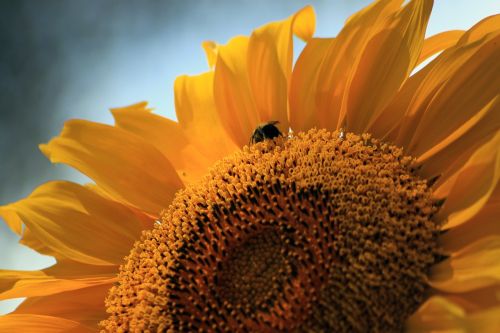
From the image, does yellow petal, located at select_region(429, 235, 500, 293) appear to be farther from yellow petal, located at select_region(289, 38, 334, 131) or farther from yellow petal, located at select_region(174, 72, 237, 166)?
yellow petal, located at select_region(174, 72, 237, 166)

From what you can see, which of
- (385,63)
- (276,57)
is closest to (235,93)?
(276,57)

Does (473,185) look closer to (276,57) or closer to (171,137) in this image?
(276,57)

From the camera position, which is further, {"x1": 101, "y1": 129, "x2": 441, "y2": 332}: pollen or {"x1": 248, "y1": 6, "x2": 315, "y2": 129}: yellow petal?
{"x1": 248, "y1": 6, "x2": 315, "y2": 129}: yellow petal

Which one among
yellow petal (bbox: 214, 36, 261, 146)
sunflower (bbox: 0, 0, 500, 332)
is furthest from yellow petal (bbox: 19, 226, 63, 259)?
yellow petal (bbox: 214, 36, 261, 146)

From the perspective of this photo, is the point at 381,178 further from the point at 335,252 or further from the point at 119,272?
the point at 119,272

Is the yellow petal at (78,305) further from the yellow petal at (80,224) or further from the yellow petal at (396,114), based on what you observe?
the yellow petal at (396,114)

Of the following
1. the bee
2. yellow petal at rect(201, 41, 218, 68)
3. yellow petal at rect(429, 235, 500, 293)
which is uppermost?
yellow petal at rect(201, 41, 218, 68)
